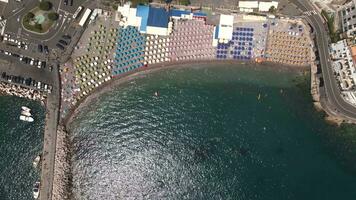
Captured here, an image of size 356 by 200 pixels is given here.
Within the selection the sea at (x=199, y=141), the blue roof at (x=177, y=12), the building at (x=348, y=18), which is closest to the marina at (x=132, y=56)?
the blue roof at (x=177, y=12)

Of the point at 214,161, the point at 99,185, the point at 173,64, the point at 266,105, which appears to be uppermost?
the point at 173,64

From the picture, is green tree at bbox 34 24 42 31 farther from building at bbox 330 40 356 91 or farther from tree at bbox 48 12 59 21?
building at bbox 330 40 356 91

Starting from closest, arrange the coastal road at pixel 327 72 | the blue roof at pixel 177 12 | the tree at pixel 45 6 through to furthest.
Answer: the tree at pixel 45 6 → the coastal road at pixel 327 72 → the blue roof at pixel 177 12

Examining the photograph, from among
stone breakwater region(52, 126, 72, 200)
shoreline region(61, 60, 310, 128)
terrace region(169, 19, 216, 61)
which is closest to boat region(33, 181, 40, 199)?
stone breakwater region(52, 126, 72, 200)

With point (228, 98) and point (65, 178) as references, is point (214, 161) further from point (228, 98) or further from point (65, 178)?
point (65, 178)

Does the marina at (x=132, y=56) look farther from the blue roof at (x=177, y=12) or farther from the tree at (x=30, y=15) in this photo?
the tree at (x=30, y=15)

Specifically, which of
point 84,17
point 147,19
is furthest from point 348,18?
point 84,17

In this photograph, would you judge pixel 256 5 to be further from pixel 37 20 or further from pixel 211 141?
pixel 37 20

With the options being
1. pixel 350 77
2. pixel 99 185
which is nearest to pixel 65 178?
pixel 99 185
